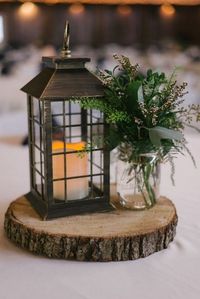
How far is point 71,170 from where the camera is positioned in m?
1.04

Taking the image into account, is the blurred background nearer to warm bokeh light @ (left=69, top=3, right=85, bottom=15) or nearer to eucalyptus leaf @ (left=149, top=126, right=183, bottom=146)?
warm bokeh light @ (left=69, top=3, right=85, bottom=15)

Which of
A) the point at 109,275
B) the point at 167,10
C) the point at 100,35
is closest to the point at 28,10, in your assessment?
the point at 100,35

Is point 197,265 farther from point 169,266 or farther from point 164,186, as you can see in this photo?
point 164,186

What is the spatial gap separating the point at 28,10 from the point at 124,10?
2.51 ft

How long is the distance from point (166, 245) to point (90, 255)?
0.60 ft

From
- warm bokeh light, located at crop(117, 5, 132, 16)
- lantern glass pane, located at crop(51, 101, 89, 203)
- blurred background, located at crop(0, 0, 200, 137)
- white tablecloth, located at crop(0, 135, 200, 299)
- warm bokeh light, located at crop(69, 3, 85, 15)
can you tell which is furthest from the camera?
warm bokeh light, located at crop(117, 5, 132, 16)

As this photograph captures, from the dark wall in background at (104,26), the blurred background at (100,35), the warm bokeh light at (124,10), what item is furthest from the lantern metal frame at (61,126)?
the warm bokeh light at (124,10)

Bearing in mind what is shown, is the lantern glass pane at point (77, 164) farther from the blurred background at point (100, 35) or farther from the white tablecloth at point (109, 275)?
the blurred background at point (100, 35)

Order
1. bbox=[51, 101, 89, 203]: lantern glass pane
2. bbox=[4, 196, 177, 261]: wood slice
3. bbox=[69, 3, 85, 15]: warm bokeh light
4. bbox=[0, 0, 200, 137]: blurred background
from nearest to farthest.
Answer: bbox=[4, 196, 177, 261]: wood slice, bbox=[51, 101, 89, 203]: lantern glass pane, bbox=[0, 0, 200, 137]: blurred background, bbox=[69, 3, 85, 15]: warm bokeh light

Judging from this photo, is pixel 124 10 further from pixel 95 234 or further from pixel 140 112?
pixel 95 234

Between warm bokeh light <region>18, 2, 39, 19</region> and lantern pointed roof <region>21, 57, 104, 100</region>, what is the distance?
93.4 inches

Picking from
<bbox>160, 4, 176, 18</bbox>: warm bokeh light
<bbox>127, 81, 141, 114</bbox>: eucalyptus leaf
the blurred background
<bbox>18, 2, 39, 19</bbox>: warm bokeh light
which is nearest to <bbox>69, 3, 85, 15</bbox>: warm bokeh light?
the blurred background

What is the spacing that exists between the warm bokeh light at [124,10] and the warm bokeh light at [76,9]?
0.96ft

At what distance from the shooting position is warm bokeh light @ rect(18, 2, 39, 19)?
10.5 ft
